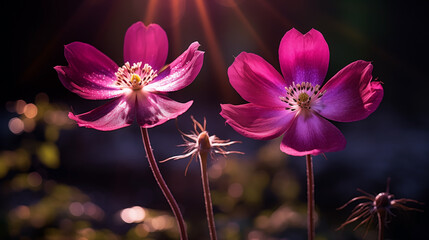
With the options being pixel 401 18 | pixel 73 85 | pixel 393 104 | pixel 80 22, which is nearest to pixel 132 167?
pixel 80 22

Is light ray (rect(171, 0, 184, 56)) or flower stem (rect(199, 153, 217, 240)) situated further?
light ray (rect(171, 0, 184, 56))

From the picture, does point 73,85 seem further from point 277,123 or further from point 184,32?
point 184,32

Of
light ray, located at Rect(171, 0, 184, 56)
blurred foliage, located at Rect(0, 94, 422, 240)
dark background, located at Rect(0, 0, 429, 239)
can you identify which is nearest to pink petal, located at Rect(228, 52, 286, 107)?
blurred foliage, located at Rect(0, 94, 422, 240)

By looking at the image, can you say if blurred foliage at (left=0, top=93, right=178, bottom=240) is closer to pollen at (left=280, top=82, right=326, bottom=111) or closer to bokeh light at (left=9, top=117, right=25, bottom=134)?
bokeh light at (left=9, top=117, right=25, bottom=134)

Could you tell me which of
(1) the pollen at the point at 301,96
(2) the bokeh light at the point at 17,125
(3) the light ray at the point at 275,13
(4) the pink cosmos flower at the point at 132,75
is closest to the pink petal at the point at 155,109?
(4) the pink cosmos flower at the point at 132,75

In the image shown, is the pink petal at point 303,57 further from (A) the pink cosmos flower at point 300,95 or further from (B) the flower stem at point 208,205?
(B) the flower stem at point 208,205

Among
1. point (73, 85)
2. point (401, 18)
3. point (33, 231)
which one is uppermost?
point (401, 18)
